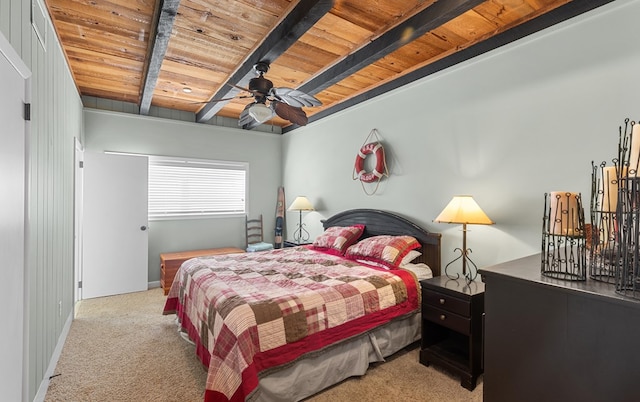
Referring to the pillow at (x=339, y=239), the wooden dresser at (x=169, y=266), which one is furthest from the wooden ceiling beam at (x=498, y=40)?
the wooden dresser at (x=169, y=266)

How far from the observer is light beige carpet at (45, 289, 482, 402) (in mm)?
2150

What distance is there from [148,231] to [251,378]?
366 cm

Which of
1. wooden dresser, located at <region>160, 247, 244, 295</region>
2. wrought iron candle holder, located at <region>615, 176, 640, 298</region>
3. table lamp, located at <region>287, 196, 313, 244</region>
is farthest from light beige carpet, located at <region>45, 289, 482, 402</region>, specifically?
table lamp, located at <region>287, 196, 313, 244</region>

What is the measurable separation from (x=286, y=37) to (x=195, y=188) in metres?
3.45

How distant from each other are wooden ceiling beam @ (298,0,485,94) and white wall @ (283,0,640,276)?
2.54ft

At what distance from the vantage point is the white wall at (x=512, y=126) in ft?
6.98

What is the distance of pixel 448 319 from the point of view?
7.83ft

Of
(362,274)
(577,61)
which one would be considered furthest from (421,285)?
(577,61)

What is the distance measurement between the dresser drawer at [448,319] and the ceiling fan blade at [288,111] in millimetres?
2025

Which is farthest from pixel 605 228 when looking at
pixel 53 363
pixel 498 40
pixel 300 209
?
pixel 300 209

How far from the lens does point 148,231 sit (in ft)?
15.4

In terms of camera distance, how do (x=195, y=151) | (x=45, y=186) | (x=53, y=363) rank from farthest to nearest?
(x=195, y=151)
(x=53, y=363)
(x=45, y=186)

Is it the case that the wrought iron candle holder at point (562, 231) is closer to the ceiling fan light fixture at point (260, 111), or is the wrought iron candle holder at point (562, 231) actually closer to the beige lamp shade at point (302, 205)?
the ceiling fan light fixture at point (260, 111)

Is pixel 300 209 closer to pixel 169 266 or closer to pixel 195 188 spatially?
pixel 195 188
